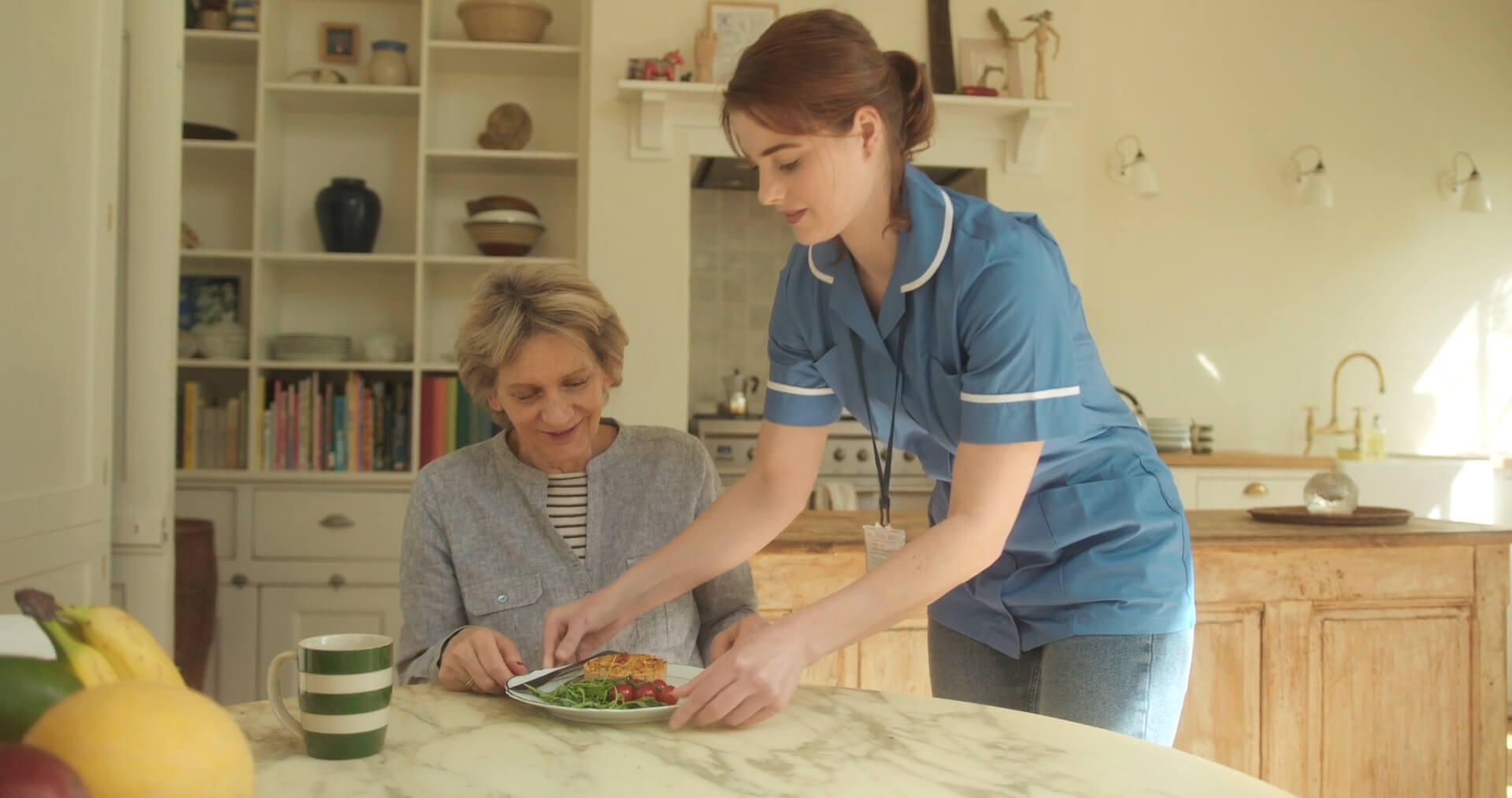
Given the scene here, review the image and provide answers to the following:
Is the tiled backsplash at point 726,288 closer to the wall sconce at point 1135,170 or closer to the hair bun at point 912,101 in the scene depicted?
the wall sconce at point 1135,170

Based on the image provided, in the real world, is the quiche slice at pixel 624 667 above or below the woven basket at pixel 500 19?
below

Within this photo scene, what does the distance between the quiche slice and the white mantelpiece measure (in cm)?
290

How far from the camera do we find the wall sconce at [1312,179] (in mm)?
4797

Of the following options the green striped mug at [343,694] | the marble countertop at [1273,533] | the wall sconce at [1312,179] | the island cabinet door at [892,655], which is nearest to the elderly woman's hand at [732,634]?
the green striped mug at [343,694]

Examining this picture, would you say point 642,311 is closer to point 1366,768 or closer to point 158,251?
point 158,251

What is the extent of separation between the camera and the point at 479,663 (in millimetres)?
1195

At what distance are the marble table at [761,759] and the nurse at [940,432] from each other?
76 mm

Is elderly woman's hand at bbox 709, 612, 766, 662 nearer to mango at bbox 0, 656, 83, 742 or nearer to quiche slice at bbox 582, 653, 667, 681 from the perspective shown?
quiche slice at bbox 582, 653, 667, 681

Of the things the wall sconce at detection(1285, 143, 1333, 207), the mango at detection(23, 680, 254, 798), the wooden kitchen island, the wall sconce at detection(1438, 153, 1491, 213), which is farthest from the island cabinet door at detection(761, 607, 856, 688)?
the wall sconce at detection(1438, 153, 1491, 213)

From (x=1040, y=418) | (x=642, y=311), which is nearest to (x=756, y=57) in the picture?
(x=1040, y=418)

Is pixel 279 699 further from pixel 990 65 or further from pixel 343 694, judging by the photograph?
pixel 990 65

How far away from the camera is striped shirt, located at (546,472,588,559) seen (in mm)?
1642

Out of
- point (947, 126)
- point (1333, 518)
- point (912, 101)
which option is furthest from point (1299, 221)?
point (912, 101)

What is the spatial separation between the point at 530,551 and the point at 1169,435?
3.41 meters
